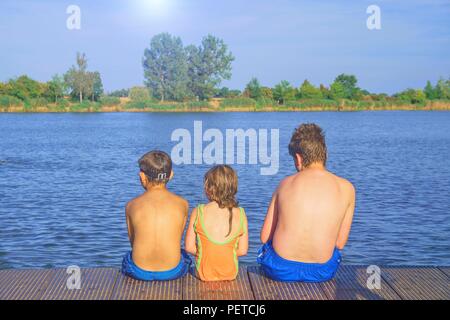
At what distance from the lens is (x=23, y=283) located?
443cm

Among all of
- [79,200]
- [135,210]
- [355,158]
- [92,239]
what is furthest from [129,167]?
[135,210]

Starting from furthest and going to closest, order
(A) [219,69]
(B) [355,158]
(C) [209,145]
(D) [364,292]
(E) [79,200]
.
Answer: (A) [219,69]
(C) [209,145]
(B) [355,158]
(E) [79,200]
(D) [364,292]

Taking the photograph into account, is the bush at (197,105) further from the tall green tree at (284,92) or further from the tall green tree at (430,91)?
the tall green tree at (430,91)

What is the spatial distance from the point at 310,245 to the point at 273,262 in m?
0.28

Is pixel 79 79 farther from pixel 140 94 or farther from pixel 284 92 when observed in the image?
pixel 284 92

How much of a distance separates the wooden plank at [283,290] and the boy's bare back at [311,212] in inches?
7.2

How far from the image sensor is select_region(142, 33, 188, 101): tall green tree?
69.1 metres

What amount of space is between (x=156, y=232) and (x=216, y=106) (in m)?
64.3

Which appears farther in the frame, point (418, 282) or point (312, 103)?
point (312, 103)

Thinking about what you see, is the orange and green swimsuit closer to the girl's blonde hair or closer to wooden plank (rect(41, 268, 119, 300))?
the girl's blonde hair

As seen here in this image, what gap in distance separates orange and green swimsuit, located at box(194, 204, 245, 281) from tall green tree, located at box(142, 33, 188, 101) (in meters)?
64.9

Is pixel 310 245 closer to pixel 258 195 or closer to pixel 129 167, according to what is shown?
pixel 258 195

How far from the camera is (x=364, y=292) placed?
Answer: 422 cm

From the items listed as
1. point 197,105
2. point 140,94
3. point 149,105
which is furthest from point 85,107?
point 197,105
